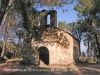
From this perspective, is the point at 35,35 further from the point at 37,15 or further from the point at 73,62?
the point at 73,62

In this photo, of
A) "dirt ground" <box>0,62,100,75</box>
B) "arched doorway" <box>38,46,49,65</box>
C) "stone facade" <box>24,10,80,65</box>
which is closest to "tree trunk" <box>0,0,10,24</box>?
"dirt ground" <box>0,62,100,75</box>

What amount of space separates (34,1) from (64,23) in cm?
4310

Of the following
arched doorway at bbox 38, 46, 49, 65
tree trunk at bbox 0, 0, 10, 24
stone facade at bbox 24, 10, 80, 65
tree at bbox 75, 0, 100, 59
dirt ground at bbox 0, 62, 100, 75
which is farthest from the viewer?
tree at bbox 75, 0, 100, 59

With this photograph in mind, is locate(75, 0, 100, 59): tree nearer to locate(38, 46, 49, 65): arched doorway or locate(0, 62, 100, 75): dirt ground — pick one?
locate(38, 46, 49, 65): arched doorway

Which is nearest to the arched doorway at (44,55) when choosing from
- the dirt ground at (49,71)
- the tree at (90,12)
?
the dirt ground at (49,71)

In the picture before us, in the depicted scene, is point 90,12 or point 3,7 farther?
point 90,12

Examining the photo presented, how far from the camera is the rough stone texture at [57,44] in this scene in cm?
2367

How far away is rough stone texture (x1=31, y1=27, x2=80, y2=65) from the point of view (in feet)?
77.7

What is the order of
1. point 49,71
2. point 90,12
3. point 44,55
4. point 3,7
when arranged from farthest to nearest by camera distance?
1. point 90,12
2. point 44,55
3. point 49,71
4. point 3,7

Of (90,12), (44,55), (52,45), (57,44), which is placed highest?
(90,12)

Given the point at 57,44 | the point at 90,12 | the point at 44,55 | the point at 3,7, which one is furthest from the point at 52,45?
the point at 90,12

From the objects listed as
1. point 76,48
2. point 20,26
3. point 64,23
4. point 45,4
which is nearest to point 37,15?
point 20,26

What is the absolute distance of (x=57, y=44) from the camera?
78.2 feet

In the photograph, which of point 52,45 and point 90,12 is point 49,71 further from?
point 90,12
